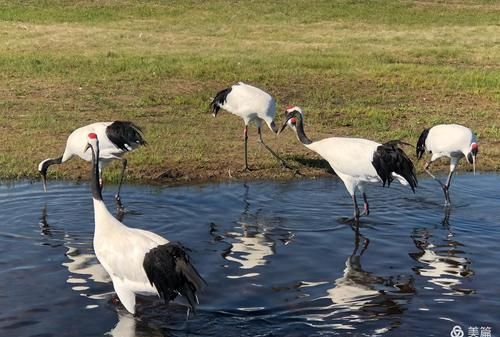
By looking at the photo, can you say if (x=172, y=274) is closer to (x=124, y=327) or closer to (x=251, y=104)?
(x=124, y=327)

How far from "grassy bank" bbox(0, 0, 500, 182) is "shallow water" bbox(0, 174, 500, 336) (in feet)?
3.92

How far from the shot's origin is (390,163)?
9.91 m

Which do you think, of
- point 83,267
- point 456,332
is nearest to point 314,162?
point 83,267

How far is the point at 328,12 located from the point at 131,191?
1110 inches

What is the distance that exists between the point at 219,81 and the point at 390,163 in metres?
9.30

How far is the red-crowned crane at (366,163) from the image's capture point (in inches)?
390

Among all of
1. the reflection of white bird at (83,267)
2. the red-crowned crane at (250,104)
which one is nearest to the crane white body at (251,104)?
the red-crowned crane at (250,104)

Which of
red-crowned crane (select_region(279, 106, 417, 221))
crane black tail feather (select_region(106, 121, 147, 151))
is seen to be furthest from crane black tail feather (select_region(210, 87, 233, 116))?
red-crowned crane (select_region(279, 106, 417, 221))

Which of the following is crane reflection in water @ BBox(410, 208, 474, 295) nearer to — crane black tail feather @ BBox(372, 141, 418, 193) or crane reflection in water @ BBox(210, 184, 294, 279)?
crane black tail feather @ BBox(372, 141, 418, 193)

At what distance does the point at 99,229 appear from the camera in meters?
7.26

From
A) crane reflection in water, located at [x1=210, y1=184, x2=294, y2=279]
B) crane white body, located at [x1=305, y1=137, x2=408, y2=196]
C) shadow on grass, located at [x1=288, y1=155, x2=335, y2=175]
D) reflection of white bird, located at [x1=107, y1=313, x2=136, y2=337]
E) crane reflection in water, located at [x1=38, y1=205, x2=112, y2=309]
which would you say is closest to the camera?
reflection of white bird, located at [x1=107, y1=313, x2=136, y2=337]

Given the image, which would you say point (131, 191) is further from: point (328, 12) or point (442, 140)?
point (328, 12)

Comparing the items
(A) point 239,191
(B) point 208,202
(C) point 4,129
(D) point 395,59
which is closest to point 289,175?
(A) point 239,191

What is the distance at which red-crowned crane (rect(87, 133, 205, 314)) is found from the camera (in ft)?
21.6
